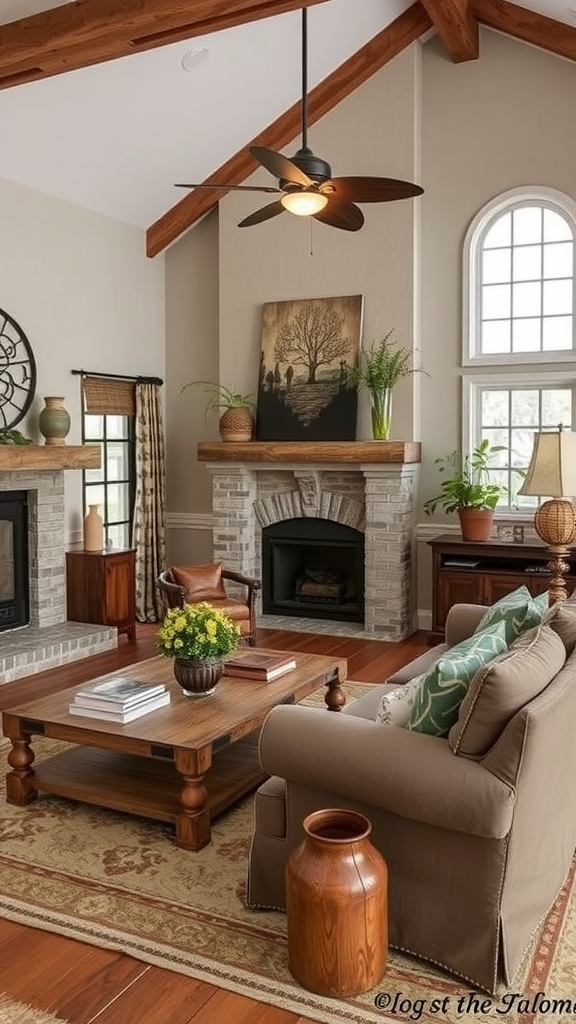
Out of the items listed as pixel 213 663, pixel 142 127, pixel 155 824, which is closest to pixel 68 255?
pixel 142 127

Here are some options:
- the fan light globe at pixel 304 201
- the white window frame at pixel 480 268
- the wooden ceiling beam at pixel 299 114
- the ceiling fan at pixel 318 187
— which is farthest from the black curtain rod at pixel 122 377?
the fan light globe at pixel 304 201

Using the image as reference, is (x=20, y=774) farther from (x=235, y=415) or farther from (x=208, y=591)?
(x=235, y=415)

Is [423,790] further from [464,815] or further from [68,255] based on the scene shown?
[68,255]

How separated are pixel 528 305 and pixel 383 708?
4813 millimetres

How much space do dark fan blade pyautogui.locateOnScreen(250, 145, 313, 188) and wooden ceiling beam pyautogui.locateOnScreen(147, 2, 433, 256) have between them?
94.1 inches

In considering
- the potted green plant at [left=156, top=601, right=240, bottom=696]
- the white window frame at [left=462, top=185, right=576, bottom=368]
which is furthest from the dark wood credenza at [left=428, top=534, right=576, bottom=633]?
the potted green plant at [left=156, top=601, right=240, bottom=696]

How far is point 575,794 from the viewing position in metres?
2.91

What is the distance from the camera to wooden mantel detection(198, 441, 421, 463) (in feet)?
21.8

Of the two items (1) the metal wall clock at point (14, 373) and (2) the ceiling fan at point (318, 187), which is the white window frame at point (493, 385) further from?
(1) the metal wall clock at point (14, 373)

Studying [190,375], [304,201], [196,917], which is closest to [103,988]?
[196,917]

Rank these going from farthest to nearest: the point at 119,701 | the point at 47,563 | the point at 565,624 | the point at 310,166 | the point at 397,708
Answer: the point at 47,563, the point at 310,166, the point at 119,701, the point at 565,624, the point at 397,708

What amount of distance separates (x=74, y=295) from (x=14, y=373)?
3.19 feet

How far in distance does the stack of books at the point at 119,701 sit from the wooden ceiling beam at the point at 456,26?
501 centimetres

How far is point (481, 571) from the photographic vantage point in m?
6.34
